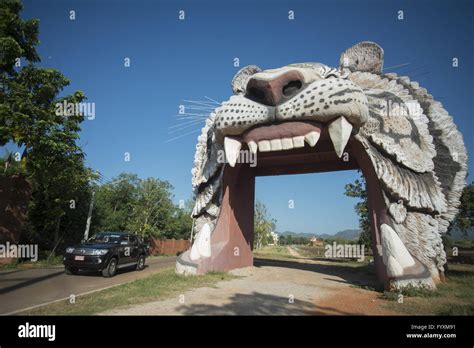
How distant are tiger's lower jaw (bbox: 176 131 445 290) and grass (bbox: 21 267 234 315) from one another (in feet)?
2.12

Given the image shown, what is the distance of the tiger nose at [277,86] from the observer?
287 inches

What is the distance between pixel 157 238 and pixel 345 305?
28.6 metres

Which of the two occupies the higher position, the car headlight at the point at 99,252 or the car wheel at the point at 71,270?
the car headlight at the point at 99,252

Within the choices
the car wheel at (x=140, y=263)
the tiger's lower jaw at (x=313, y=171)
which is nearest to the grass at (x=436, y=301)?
the tiger's lower jaw at (x=313, y=171)

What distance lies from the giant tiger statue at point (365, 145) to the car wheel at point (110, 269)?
2.78m

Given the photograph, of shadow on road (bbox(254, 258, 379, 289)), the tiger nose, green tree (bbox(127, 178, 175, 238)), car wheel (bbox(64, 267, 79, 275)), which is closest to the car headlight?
car wheel (bbox(64, 267, 79, 275))

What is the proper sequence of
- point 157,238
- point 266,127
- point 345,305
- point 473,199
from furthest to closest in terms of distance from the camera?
1. point 157,238
2. point 473,199
3. point 266,127
4. point 345,305

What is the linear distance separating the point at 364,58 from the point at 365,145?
318 cm

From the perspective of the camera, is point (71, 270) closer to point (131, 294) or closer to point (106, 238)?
point (106, 238)

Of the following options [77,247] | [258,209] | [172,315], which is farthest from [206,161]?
[258,209]

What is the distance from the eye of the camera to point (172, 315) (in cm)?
505

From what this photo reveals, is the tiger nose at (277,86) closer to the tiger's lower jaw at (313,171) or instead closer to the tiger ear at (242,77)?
the tiger's lower jaw at (313,171)

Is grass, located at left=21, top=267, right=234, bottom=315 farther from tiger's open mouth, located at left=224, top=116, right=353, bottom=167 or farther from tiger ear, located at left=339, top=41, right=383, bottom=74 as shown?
tiger ear, located at left=339, top=41, right=383, bottom=74
